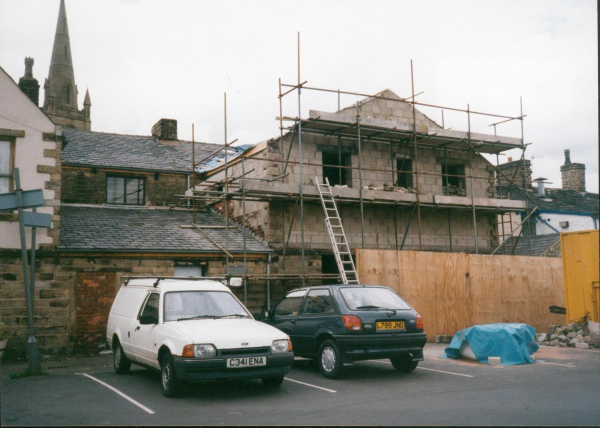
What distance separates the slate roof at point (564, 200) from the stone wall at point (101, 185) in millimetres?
18625

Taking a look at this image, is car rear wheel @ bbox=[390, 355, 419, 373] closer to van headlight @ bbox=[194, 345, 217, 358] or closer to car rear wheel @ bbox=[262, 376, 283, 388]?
car rear wheel @ bbox=[262, 376, 283, 388]

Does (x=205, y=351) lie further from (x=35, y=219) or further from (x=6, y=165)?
(x=6, y=165)

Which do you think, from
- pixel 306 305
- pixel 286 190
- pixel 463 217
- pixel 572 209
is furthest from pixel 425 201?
pixel 572 209

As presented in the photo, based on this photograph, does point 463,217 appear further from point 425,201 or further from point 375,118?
point 375,118

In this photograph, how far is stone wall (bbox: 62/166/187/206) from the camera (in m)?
18.6

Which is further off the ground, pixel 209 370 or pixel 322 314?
pixel 322 314

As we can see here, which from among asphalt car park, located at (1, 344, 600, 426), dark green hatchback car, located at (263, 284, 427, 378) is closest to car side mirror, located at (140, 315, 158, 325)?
asphalt car park, located at (1, 344, 600, 426)

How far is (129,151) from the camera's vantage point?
69.7 feet

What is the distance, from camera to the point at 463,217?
66.4ft

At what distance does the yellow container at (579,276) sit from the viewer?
14.2m

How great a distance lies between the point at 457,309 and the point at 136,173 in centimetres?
1202

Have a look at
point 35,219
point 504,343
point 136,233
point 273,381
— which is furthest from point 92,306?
point 504,343

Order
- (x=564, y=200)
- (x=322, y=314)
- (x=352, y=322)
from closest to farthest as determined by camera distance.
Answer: (x=352, y=322) → (x=322, y=314) → (x=564, y=200)

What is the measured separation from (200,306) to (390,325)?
3278 millimetres
